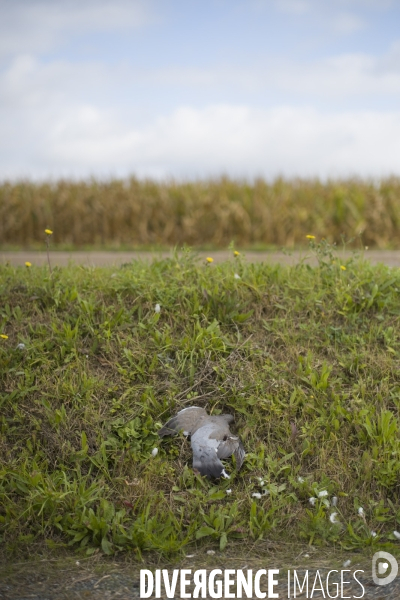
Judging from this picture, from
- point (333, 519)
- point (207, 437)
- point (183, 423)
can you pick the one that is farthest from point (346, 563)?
point (183, 423)

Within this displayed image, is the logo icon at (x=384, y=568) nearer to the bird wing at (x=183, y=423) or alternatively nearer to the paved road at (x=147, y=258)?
the bird wing at (x=183, y=423)

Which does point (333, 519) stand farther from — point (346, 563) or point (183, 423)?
point (183, 423)

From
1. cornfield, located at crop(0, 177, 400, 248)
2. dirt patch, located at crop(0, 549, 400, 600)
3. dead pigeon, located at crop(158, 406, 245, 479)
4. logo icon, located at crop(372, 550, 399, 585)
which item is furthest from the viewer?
cornfield, located at crop(0, 177, 400, 248)

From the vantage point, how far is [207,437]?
4.32m

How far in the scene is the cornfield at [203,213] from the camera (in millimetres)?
16594

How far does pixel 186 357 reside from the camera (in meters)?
5.00

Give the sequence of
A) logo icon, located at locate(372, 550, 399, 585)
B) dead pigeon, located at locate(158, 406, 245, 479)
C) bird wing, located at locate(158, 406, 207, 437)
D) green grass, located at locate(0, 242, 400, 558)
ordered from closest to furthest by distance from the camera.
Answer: logo icon, located at locate(372, 550, 399, 585) < green grass, located at locate(0, 242, 400, 558) < dead pigeon, located at locate(158, 406, 245, 479) < bird wing, located at locate(158, 406, 207, 437)

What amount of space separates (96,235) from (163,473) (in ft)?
44.9

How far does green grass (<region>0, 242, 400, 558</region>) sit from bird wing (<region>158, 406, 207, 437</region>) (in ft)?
0.25

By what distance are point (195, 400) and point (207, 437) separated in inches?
19.1

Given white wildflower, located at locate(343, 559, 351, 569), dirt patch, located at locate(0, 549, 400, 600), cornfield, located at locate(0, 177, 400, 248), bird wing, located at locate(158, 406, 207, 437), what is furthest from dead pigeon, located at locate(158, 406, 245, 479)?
cornfield, located at locate(0, 177, 400, 248)

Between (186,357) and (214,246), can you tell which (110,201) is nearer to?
(214,246)

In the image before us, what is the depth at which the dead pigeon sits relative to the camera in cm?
428

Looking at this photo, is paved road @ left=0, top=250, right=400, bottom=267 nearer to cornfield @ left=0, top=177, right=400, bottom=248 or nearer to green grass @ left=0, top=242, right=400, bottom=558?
green grass @ left=0, top=242, right=400, bottom=558
